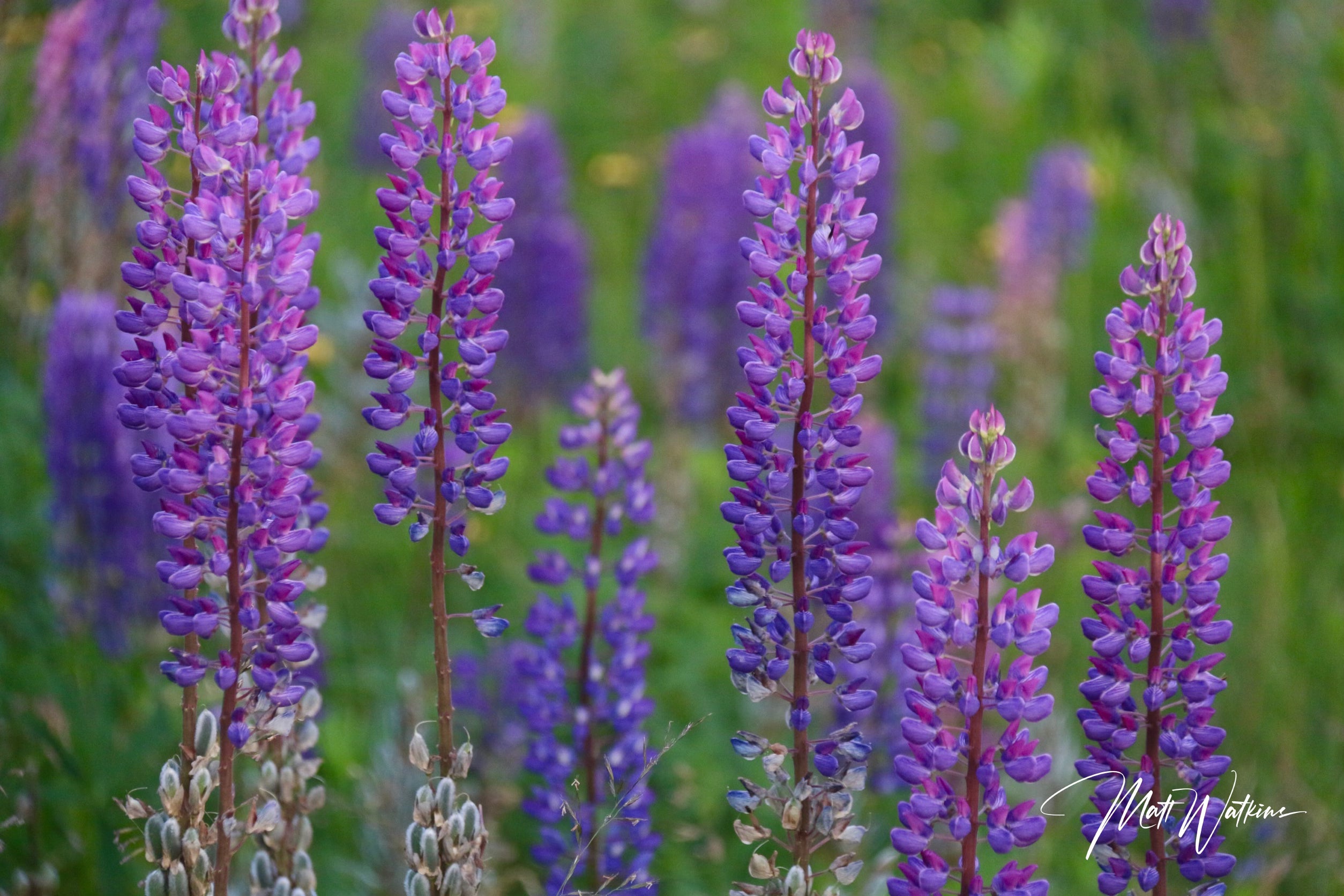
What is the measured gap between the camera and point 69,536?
3170mm

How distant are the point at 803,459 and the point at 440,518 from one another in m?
0.43

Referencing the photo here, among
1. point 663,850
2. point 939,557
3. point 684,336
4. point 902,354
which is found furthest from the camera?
point 902,354

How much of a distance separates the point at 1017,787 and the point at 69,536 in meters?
2.33

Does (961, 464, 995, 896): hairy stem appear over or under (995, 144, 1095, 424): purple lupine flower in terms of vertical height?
under

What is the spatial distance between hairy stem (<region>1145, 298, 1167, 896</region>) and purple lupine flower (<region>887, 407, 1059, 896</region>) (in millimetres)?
143

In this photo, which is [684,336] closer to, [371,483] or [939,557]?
[371,483]

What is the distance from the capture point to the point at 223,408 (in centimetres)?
147

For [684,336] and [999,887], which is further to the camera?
[684,336]

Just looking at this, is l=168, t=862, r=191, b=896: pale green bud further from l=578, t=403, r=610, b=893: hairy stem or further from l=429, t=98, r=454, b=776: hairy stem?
l=578, t=403, r=610, b=893: hairy stem

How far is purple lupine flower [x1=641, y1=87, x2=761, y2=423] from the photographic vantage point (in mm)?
4973

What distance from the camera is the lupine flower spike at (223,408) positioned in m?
1.47

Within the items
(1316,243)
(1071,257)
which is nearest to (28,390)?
(1071,257)
